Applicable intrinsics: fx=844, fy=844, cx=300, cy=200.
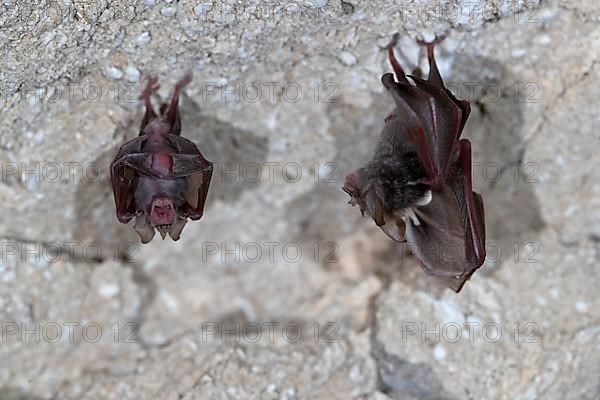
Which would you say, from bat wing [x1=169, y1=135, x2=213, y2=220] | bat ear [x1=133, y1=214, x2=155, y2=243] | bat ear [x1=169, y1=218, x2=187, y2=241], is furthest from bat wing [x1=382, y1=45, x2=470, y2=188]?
Answer: bat ear [x1=133, y1=214, x2=155, y2=243]

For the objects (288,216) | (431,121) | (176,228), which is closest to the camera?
(431,121)

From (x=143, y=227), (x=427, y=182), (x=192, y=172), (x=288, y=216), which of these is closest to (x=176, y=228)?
(x=143, y=227)

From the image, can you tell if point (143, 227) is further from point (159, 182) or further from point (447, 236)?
point (447, 236)

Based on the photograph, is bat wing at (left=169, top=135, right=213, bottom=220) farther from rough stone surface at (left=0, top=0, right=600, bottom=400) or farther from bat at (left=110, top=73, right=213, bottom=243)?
rough stone surface at (left=0, top=0, right=600, bottom=400)

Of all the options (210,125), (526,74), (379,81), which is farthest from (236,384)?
(526,74)

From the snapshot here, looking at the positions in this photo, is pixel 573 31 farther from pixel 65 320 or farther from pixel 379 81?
pixel 65 320

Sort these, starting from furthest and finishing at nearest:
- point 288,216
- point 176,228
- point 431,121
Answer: point 288,216 < point 176,228 < point 431,121
